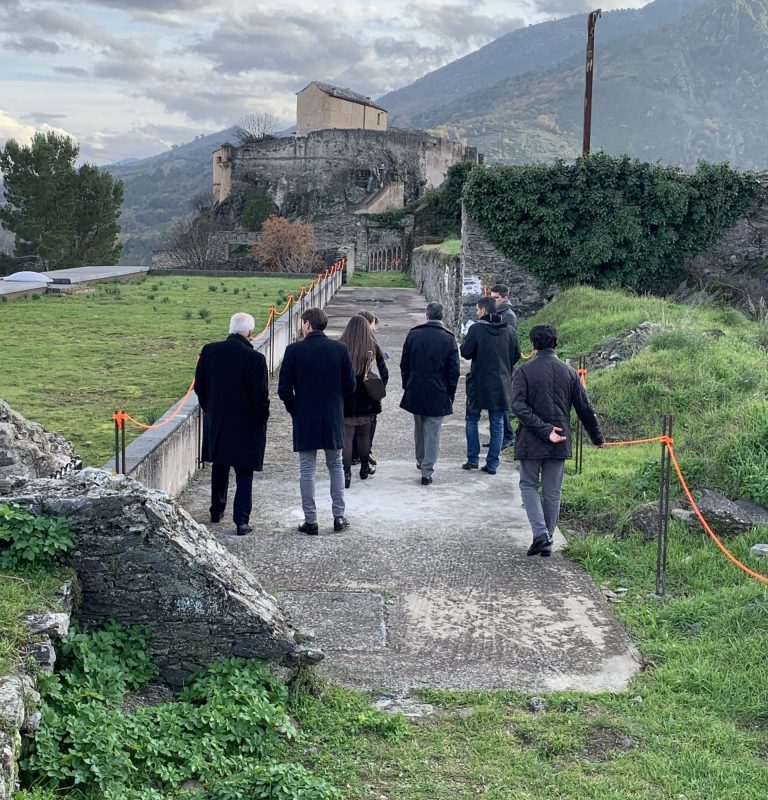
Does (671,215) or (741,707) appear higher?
(671,215)

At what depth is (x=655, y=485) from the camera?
801 cm

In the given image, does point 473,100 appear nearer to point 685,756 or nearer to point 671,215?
point 671,215

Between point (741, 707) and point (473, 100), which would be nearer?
point (741, 707)

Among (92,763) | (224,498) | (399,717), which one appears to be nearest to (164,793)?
(92,763)

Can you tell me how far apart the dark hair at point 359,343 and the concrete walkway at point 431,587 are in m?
1.17

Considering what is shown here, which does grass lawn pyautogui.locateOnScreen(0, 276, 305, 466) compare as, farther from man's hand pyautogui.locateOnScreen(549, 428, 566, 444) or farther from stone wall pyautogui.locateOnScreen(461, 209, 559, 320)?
stone wall pyautogui.locateOnScreen(461, 209, 559, 320)

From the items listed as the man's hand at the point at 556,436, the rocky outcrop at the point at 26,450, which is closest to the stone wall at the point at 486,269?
the man's hand at the point at 556,436

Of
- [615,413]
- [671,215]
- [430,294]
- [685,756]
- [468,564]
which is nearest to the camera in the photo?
[685,756]

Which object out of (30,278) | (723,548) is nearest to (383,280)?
(30,278)

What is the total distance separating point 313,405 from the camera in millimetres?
7379

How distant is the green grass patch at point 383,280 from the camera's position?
3381 cm

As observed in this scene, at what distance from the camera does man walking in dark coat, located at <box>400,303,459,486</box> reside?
888 centimetres

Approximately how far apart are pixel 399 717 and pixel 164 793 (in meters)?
1.19

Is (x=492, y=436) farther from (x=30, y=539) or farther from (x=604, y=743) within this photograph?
(x=30, y=539)
